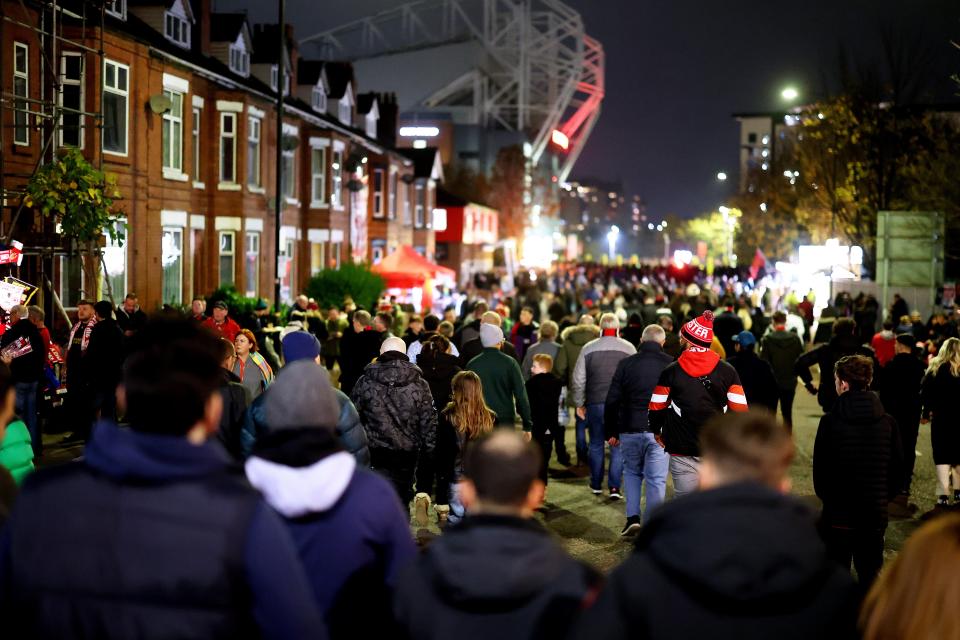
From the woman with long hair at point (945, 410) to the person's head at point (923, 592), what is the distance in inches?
339

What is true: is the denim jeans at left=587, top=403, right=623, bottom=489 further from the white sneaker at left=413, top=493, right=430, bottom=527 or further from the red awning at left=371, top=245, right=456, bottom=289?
the red awning at left=371, top=245, right=456, bottom=289

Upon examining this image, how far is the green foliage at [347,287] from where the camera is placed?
31375 mm

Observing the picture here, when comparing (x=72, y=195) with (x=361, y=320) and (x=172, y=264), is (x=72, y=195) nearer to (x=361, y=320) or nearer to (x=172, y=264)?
(x=361, y=320)

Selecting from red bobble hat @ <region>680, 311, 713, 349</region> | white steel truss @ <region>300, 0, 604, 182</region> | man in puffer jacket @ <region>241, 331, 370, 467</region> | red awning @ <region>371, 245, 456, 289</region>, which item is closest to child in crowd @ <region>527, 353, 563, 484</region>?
red bobble hat @ <region>680, 311, 713, 349</region>

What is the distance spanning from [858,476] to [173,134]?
2403 centimetres

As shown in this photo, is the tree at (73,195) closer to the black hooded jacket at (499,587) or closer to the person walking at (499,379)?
the person walking at (499,379)

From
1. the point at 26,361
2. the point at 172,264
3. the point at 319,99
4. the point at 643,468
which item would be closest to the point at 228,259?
the point at 172,264

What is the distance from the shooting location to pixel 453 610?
11.7 ft

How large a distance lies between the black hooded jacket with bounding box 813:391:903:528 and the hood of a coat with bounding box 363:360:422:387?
3.13 meters

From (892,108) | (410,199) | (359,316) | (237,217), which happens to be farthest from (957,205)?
(410,199)

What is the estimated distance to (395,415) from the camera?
31.2 ft

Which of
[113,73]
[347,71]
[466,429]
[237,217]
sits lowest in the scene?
[466,429]

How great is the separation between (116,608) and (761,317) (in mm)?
22785

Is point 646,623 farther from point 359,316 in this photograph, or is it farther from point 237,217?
point 237,217
